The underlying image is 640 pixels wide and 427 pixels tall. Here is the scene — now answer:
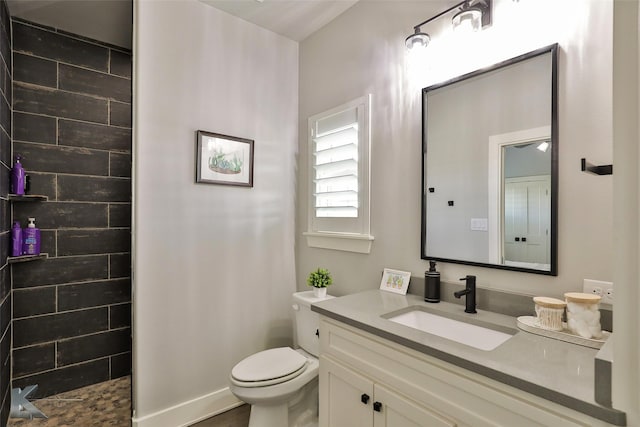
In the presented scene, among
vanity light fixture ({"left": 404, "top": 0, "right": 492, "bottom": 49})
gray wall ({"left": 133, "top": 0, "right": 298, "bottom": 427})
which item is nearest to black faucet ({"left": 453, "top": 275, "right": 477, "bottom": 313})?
vanity light fixture ({"left": 404, "top": 0, "right": 492, "bottom": 49})

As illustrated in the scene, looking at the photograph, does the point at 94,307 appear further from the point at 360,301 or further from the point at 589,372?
the point at 589,372

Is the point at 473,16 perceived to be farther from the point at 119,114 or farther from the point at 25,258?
the point at 25,258

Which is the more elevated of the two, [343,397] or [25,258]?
[25,258]

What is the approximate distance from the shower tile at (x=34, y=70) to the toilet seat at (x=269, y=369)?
94.0 inches

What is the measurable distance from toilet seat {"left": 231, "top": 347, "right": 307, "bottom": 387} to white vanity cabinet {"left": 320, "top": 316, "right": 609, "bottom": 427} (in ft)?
0.93

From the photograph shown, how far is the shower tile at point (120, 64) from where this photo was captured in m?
2.59

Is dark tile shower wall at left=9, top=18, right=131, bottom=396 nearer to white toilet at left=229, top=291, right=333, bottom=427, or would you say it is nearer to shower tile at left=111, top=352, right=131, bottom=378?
shower tile at left=111, top=352, right=131, bottom=378

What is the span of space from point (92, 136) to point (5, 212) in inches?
31.8

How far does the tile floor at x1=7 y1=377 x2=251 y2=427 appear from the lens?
200 centimetres

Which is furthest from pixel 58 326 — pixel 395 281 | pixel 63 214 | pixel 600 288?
pixel 600 288

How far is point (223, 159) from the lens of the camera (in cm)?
219

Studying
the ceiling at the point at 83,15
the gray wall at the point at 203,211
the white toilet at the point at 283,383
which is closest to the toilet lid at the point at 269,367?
the white toilet at the point at 283,383

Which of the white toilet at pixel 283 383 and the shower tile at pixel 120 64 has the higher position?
the shower tile at pixel 120 64

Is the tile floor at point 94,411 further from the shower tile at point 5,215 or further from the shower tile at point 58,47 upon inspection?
the shower tile at point 58,47
